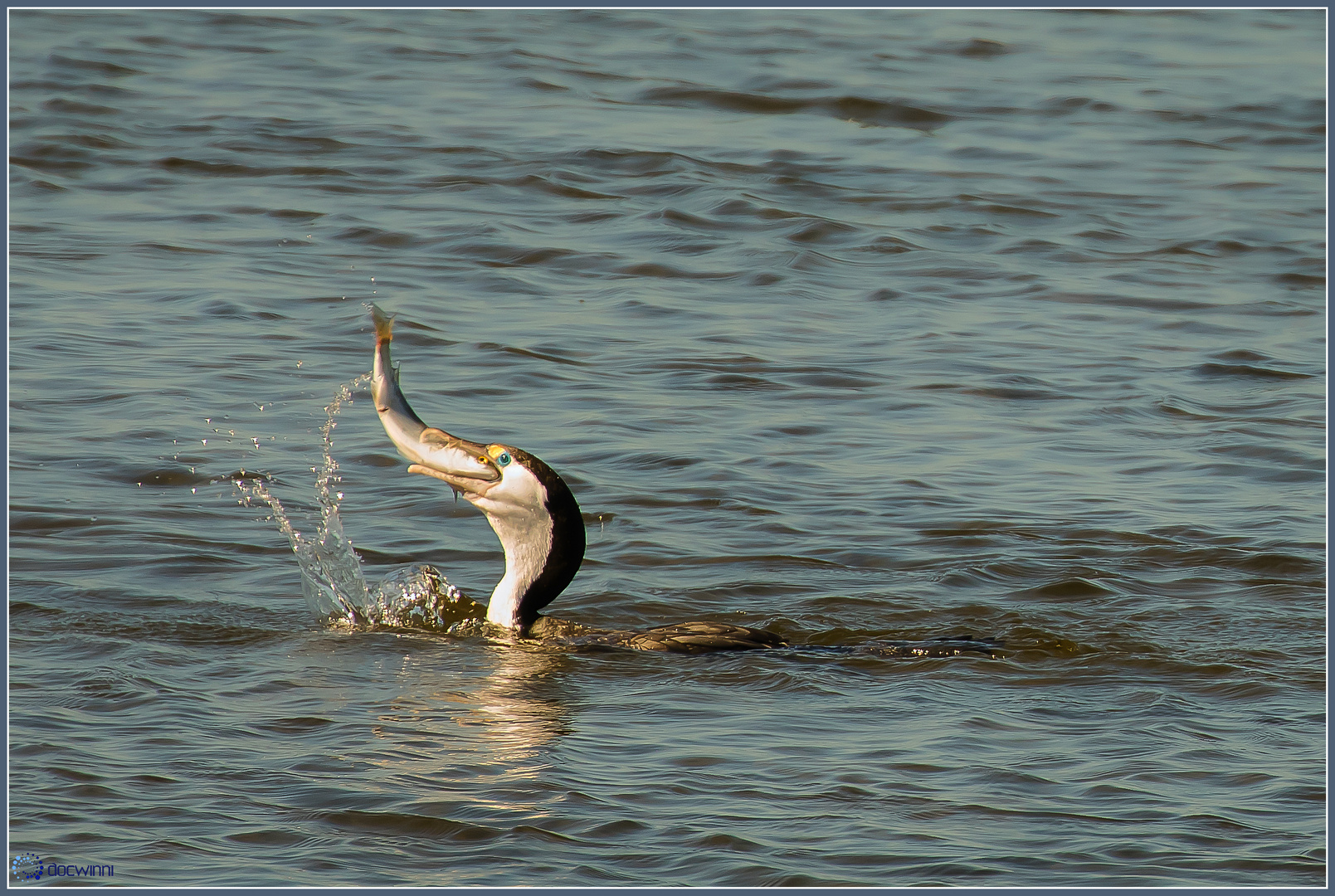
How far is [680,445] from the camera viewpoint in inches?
384

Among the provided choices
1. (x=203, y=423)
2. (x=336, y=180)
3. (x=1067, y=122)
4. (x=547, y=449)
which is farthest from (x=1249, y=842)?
(x=1067, y=122)

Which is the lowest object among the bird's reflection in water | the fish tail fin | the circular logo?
the bird's reflection in water

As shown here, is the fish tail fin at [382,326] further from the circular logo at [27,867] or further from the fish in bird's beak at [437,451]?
the circular logo at [27,867]

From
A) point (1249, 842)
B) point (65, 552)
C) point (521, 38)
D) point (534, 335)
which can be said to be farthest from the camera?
point (521, 38)

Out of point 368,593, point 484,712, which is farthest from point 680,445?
point 484,712

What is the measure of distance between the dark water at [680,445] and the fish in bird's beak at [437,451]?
2.33ft

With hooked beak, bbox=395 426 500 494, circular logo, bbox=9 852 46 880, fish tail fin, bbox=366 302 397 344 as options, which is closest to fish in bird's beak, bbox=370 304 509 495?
hooked beak, bbox=395 426 500 494

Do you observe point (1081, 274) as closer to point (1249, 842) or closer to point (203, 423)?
point (203, 423)

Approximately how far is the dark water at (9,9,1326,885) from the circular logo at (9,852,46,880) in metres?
0.07

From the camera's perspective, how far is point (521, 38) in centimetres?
1917

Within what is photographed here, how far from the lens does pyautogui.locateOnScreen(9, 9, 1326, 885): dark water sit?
5484 millimetres

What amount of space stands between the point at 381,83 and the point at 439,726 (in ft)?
40.3

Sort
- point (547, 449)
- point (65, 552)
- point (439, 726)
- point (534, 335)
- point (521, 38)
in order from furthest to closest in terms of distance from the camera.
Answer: point (521, 38) < point (534, 335) < point (547, 449) < point (65, 552) < point (439, 726)

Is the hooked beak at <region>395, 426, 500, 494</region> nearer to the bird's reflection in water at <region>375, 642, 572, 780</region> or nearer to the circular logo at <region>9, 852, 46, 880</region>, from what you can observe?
the bird's reflection in water at <region>375, 642, 572, 780</region>
